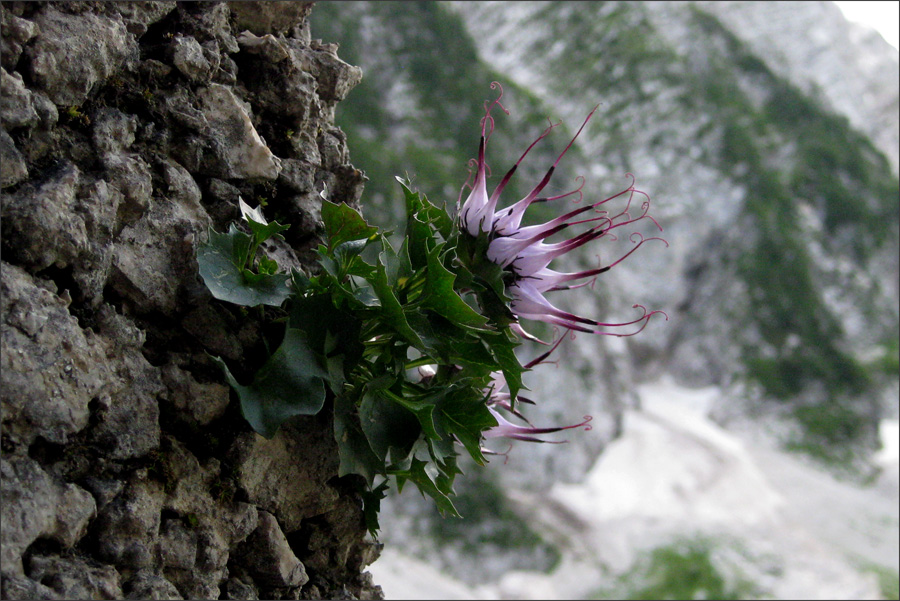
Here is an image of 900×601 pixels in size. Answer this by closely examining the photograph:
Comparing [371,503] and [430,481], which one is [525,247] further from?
[371,503]

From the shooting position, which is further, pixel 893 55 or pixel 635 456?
pixel 893 55

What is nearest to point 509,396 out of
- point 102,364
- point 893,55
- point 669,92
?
point 102,364

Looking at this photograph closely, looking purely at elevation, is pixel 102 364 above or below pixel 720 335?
below

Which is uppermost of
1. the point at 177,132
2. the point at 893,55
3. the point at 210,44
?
the point at 893,55

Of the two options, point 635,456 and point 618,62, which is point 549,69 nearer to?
point 618,62

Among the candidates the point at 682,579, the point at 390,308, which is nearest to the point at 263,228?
the point at 390,308

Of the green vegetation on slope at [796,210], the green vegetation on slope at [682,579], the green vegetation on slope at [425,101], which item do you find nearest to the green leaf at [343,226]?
the green vegetation on slope at [682,579]

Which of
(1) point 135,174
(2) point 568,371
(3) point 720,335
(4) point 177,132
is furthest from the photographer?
(3) point 720,335

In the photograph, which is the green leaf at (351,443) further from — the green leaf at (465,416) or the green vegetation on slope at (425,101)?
the green vegetation on slope at (425,101)

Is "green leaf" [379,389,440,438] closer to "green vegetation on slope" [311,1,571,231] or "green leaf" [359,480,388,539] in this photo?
"green leaf" [359,480,388,539]
